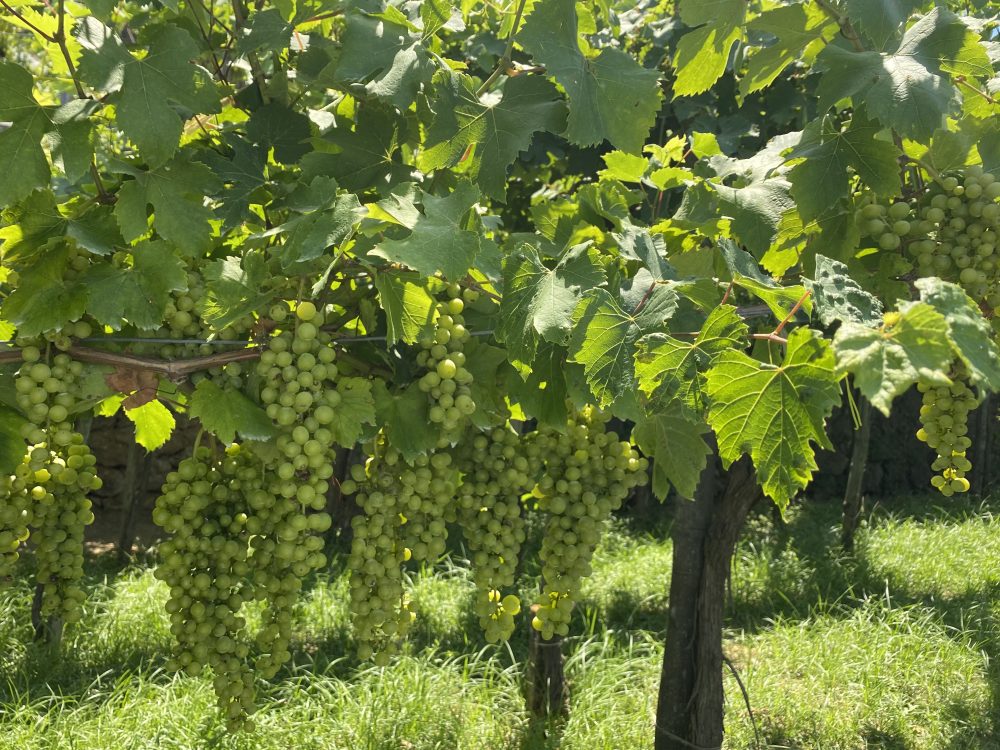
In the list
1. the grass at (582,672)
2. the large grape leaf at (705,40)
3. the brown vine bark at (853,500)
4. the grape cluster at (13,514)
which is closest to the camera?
the grape cluster at (13,514)

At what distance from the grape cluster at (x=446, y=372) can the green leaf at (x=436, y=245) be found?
233 mm

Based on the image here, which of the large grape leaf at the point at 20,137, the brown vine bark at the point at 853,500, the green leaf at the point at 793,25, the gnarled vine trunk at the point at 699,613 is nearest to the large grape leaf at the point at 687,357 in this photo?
the green leaf at the point at 793,25

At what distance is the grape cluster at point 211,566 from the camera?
1.72 metres

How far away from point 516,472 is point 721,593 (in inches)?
71.6

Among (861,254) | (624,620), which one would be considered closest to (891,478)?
(624,620)

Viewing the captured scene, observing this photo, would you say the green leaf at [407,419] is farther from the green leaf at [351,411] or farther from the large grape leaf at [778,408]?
the large grape leaf at [778,408]

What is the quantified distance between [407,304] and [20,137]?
2.44 ft

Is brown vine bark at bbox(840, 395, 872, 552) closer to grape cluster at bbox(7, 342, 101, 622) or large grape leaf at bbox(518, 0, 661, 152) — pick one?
large grape leaf at bbox(518, 0, 661, 152)

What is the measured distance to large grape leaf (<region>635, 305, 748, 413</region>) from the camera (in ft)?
4.25

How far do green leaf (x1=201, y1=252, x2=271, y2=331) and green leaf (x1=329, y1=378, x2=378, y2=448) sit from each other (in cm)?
22

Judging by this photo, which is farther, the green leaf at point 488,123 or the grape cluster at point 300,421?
the green leaf at point 488,123

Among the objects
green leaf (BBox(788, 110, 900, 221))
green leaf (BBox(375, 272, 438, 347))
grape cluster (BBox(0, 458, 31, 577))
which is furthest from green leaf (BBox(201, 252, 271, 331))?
green leaf (BBox(788, 110, 900, 221))

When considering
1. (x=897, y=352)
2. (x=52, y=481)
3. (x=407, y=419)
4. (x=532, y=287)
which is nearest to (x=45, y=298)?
(x=52, y=481)

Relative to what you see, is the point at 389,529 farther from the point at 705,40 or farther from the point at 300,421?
the point at 705,40
